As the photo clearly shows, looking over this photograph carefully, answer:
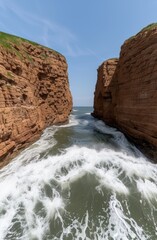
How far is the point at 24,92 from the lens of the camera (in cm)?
1095

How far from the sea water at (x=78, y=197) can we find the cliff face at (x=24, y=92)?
165 cm

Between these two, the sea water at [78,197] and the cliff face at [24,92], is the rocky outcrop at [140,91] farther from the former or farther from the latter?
the cliff face at [24,92]

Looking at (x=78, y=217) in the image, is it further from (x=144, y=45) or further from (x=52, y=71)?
(x=52, y=71)

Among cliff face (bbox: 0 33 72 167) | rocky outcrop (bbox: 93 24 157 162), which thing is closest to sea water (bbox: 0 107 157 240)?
cliff face (bbox: 0 33 72 167)

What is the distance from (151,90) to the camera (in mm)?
9102

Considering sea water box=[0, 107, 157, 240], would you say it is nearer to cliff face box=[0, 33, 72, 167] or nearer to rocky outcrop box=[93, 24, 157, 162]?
cliff face box=[0, 33, 72, 167]

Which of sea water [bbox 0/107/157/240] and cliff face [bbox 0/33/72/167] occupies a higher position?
cliff face [bbox 0/33/72/167]

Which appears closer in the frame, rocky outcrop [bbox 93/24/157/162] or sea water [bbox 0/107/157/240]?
sea water [bbox 0/107/157/240]

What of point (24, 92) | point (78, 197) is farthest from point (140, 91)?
point (24, 92)

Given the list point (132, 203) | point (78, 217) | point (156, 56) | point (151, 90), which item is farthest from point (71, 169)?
point (156, 56)

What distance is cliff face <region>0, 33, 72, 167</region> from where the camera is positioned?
7945 millimetres

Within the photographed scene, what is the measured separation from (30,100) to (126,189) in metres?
9.75

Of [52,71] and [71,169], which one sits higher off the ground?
[52,71]

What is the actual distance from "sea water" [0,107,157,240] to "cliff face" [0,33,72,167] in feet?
5.42
